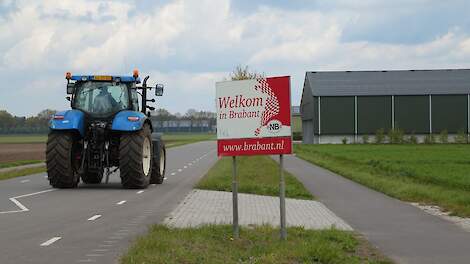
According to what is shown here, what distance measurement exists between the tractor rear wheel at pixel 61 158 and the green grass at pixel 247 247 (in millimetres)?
8482

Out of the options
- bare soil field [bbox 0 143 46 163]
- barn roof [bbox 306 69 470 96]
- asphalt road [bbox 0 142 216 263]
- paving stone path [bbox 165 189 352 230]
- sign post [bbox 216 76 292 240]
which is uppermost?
barn roof [bbox 306 69 470 96]

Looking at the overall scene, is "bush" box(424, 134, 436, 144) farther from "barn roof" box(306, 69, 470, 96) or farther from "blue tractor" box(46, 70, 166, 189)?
"blue tractor" box(46, 70, 166, 189)

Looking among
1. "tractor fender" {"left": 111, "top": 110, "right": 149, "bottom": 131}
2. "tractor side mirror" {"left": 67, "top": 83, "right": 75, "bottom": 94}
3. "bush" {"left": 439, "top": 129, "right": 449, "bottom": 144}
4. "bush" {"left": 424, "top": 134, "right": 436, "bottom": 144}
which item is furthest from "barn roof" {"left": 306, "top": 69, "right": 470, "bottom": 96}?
"tractor fender" {"left": 111, "top": 110, "right": 149, "bottom": 131}

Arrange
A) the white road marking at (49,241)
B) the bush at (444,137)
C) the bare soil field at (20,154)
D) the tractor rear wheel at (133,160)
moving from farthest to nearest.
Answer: the bush at (444,137)
the bare soil field at (20,154)
the tractor rear wheel at (133,160)
the white road marking at (49,241)

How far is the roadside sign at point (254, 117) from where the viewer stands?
9500mm

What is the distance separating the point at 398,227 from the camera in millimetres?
11570

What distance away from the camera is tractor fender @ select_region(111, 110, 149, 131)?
18.3 m

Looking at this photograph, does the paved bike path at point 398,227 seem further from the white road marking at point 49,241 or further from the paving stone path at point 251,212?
the white road marking at point 49,241

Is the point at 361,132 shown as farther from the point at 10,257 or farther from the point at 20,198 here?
the point at 10,257

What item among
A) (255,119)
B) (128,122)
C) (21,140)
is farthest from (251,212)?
(21,140)

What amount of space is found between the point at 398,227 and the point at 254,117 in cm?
357

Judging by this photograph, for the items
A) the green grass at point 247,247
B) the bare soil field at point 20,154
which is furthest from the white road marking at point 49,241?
the bare soil field at point 20,154

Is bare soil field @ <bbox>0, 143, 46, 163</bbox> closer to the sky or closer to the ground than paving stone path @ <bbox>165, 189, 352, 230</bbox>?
closer to the sky

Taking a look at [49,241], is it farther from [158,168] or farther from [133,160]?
[158,168]
